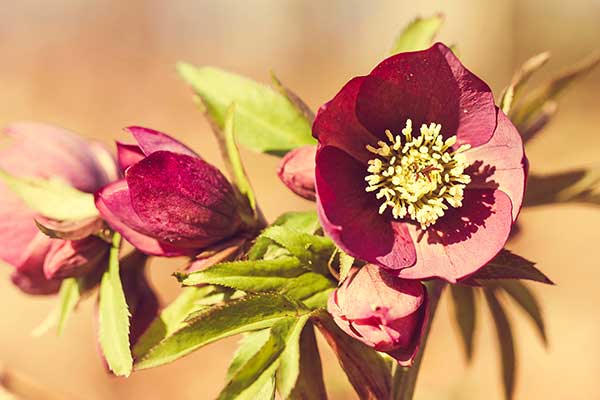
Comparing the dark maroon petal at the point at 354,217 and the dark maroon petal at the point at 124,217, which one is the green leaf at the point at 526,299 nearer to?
the dark maroon petal at the point at 354,217

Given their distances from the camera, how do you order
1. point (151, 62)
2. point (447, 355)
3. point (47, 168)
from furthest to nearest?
1. point (151, 62)
2. point (447, 355)
3. point (47, 168)

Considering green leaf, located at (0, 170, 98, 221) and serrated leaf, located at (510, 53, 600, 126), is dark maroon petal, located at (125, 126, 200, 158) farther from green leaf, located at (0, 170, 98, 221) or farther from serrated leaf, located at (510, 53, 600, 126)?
serrated leaf, located at (510, 53, 600, 126)

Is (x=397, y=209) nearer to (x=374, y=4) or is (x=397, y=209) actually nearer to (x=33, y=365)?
(x=33, y=365)

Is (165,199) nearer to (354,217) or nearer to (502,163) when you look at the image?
(354,217)

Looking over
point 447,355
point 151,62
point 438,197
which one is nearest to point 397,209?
point 438,197

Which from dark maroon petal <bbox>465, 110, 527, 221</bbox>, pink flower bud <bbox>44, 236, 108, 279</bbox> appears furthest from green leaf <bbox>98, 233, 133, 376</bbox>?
dark maroon petal <bbox>465, 110, 527, 221</bbox>
